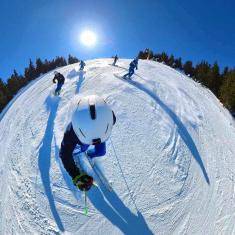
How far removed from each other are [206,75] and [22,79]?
32619 mm

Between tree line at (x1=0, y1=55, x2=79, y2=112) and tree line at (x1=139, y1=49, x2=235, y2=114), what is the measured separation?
63.4ft

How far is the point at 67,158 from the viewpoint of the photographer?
4648 millimetres

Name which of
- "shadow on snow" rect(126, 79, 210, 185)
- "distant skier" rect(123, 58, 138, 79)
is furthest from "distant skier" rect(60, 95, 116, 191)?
"distant skier" rect(123, 58, 138, 79)

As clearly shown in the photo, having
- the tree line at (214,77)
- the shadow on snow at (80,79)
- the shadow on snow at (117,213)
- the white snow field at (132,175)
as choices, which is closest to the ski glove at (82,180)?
the white snow field at (132,175)

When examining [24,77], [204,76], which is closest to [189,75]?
[204,76]

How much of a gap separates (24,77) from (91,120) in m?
46.4

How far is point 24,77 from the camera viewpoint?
4634 centimetres

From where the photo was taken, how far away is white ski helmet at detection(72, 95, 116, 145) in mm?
4297

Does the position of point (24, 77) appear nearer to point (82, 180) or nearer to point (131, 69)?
point (131, 69)

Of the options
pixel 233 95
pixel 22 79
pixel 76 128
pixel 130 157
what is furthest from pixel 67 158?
pixel 22 79

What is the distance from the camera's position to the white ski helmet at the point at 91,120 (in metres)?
4.30

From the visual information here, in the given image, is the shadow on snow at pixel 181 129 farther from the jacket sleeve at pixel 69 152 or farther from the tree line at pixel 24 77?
the tree line at pixel 24 77

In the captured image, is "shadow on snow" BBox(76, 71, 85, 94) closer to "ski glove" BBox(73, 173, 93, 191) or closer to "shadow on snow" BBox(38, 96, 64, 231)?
"shadow on snow" BBox(38, 96, 64, 231)

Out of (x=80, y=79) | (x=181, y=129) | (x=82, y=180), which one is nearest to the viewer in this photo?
(x=82, y=180)
